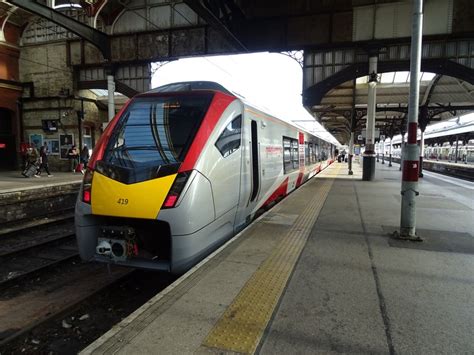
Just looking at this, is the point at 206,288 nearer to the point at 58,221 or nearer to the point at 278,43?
the point at 58,221

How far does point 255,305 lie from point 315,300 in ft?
1.84

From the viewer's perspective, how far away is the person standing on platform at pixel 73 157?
19.6 meters

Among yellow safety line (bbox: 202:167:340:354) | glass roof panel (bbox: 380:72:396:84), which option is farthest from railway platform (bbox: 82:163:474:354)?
glass roof panel (bbox: 380:72:396:84)

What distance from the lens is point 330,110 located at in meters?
25.3

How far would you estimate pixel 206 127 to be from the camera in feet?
14.0

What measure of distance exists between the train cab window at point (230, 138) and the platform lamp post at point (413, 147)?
2.46m

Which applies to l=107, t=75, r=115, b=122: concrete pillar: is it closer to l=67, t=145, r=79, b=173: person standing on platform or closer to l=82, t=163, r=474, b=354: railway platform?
l=67, t=145, r=79, b=173: person standing on platform

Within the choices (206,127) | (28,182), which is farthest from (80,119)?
(206,127)

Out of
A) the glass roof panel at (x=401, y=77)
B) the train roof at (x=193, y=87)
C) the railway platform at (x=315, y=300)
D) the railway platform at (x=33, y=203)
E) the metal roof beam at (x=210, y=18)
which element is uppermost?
the metal roof beam at (x=210, y=18)

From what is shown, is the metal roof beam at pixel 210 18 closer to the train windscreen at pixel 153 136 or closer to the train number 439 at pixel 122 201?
the train windscreen at pixel 153 136

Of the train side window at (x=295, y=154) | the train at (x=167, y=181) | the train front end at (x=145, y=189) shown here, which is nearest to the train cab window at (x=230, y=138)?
the train at (x=167, y=181)

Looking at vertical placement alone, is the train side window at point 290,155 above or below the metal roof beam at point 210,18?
below

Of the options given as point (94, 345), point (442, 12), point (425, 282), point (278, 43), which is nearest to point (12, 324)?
point (94, 345)

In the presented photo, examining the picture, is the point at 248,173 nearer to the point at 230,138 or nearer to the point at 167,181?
the point at 230,138
